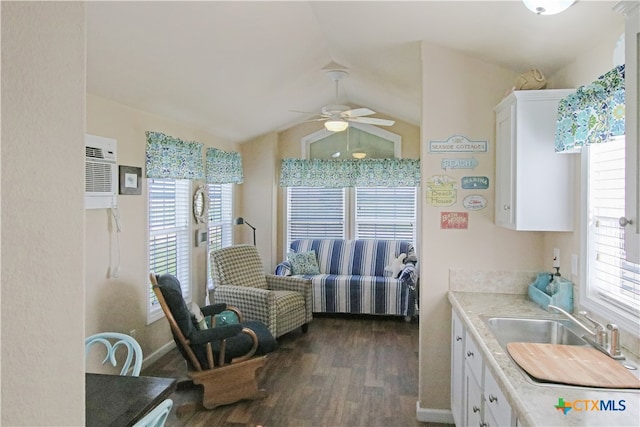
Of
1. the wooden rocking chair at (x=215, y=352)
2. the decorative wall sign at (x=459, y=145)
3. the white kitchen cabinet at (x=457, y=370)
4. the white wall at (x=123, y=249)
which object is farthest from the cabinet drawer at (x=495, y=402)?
the white wall at (x=123, y=249)

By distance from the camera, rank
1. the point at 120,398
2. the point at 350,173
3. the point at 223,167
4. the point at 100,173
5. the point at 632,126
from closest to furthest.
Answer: the point at 632,126, the point at 120,398, the point at 100,173, the point at 223,167, the point at 350,173

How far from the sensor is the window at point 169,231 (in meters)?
4.12

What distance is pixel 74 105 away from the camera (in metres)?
0.78

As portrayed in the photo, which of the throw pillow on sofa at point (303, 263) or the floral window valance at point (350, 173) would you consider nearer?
the throw pillow on sofa at point (303, 263)

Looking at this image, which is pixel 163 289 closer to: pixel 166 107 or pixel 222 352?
pixel 222 352

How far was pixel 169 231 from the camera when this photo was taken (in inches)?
174

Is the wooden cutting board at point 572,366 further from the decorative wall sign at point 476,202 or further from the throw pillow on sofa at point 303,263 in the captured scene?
the throw pillow on sofa at point 303,263

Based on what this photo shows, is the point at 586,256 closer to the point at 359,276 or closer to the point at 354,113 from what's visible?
the point at 354,113

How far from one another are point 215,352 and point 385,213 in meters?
3.78

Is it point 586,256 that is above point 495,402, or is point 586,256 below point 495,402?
above

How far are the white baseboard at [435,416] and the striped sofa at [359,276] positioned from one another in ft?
8.13

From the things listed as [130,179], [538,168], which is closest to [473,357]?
[538,168]

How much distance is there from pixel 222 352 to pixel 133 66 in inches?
85.2

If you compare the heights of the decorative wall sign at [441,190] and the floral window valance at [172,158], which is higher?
the floral window valance at [172,158]
